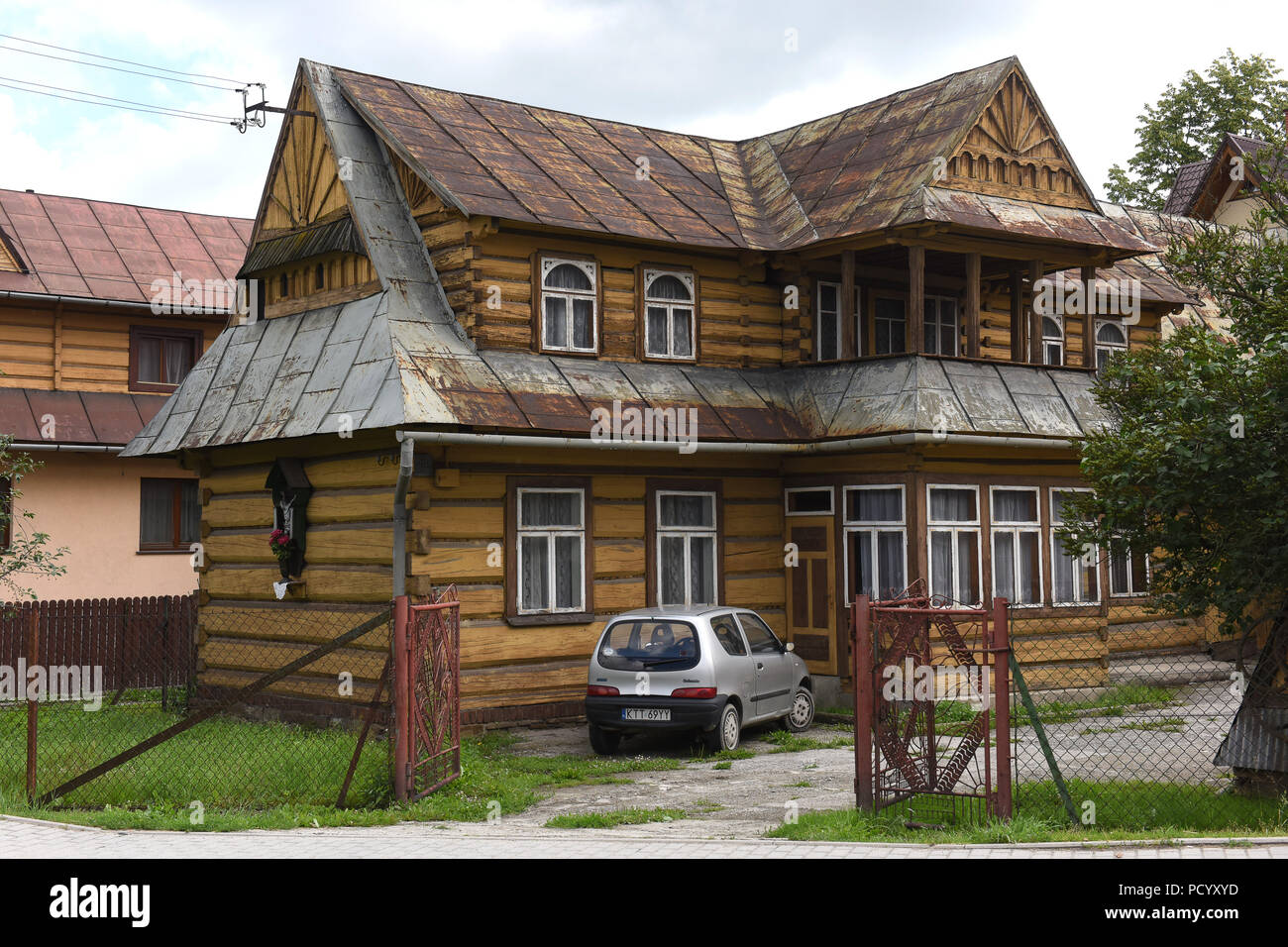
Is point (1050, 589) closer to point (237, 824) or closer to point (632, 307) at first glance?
point (632, 307)

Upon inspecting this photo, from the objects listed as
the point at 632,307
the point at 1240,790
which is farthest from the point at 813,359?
the point at 1240,790

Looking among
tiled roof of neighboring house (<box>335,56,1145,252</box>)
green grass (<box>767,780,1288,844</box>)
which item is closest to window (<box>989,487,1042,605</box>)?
tiled roof of neighboring house (<box>335,56,1145,252</box>)

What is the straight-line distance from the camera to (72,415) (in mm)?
26266

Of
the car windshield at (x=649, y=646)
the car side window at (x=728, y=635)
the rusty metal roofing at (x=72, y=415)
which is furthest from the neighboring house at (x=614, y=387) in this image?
the rusty metal roofing at (x=72, y=415)

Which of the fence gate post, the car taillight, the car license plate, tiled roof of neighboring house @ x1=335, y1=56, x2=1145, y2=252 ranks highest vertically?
tiled roof of neighboring house @ x1=335, y1=56, x2=1145, y2=252

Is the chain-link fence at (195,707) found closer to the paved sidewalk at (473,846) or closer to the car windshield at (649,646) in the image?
the paved sidewalk at (473,846)

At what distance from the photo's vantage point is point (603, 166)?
2105cm

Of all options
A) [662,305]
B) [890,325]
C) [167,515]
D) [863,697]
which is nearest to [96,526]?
[167,515]

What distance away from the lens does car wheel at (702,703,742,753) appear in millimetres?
15547

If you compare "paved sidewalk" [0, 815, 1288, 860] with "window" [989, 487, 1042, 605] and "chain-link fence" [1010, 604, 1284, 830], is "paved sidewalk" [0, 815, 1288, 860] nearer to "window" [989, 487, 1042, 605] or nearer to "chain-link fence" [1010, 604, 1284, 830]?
"chain-link fence" [1010, 604, 1284, 830]

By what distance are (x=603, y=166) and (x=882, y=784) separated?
12.6 m

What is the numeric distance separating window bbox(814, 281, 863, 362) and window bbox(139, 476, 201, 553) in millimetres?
13115

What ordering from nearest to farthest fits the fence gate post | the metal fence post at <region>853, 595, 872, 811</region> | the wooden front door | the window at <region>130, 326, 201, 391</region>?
the metal fence post at <region>853, 595, 872, 811</region> < the fence gate post < the wooden front door < the window at <region>130, 326, 201, 391</region>

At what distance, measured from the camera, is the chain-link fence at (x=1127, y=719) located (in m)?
11.0
